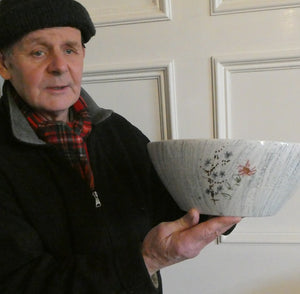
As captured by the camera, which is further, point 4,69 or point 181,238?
point 4,69

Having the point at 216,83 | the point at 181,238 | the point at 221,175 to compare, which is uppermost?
the point at 216,83

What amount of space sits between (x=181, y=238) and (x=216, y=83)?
44cm

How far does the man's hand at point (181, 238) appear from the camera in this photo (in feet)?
1.95

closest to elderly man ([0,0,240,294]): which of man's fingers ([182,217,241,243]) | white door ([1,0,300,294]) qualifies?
man's fingers ([182,217,241,243])

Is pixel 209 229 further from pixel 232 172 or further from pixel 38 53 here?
pixel 38 53

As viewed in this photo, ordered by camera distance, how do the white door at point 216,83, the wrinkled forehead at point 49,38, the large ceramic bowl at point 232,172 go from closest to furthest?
the large ceramic bowl at point 232,172 → the wrinkled forehead at point 49,38 → the white door at point 216,83

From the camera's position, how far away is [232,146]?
1.79ft

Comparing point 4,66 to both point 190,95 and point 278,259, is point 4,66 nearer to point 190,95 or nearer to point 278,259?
point 190,95

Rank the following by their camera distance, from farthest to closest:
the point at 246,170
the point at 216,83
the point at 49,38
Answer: the point at 216,83, the point at 49,38, the point at 246,170

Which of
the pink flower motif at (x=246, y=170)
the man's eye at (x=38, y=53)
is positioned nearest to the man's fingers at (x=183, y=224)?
the pink flower motif at (x=246, y=170)

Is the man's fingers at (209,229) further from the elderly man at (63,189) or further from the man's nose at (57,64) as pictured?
the man's nose at (57,64)

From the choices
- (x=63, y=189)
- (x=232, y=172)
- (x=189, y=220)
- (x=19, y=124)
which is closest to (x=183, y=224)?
(x=189, y=220)

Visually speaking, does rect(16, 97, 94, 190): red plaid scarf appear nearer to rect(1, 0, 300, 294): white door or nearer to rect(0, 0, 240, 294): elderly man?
rect(0, 0, 240, 294): elderly man

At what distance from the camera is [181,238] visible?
0.61m
